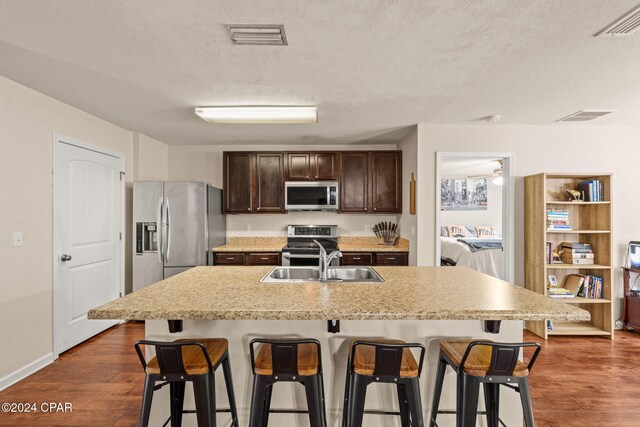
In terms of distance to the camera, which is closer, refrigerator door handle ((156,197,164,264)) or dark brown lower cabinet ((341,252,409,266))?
refrigerator door handle ((156,197,164,264))

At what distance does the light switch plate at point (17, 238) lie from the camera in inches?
107

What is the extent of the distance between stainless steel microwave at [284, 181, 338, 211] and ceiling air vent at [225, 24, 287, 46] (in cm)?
271

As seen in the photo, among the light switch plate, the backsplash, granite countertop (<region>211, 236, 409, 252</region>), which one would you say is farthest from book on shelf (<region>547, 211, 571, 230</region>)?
the light switch plate

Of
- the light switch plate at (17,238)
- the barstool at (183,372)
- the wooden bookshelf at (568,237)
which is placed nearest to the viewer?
the barstool at (183,372)

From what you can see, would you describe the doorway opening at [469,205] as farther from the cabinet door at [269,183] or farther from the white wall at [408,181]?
the cabinet door at [269,183]

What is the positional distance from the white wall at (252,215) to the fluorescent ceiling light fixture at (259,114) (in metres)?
1.62

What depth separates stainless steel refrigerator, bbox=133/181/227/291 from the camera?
13.5ft

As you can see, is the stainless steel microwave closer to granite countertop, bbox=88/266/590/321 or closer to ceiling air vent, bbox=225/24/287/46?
granite countertop, bbox=88/266/590/321

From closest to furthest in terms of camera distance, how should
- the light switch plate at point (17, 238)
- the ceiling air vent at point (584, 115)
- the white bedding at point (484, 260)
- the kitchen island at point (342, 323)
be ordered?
the kitchen island at point (342, 323) < the light switch plate at point (17, 238) < the ceiling air vent at point (584, 115) < the white bedding at point (484, 260)

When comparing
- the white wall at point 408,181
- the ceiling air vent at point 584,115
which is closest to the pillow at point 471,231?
the white wall at point 408,181

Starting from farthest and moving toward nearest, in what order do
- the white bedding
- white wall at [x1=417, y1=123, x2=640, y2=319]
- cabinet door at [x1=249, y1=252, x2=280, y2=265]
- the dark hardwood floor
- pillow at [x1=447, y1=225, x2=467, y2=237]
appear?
pillow at [x1=447, y1=225, x2=467, y2=237], the white bedding, cabinet door at [x1=249, y1=252, x2=280, y2=265], white wall at [x1=417, y1=123, x2=640, y2=319], the dark hardwood floor

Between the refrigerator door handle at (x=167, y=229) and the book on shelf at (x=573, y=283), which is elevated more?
the refrigerator door handle at (x=167, y=229)

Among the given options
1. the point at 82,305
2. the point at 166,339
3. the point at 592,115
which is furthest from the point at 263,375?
the point at 592,115

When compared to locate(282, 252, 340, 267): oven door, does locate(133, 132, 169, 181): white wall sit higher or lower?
higher
